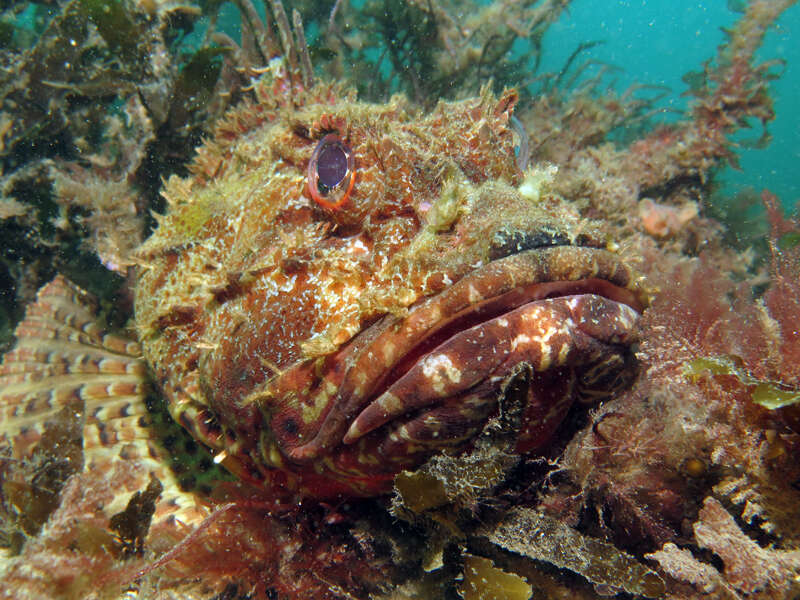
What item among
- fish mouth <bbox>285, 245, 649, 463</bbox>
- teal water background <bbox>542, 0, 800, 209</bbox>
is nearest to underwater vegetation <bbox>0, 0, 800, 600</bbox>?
fish mouth <bbox>285, 245, 649, 463</bbox>

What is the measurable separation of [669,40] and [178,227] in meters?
182

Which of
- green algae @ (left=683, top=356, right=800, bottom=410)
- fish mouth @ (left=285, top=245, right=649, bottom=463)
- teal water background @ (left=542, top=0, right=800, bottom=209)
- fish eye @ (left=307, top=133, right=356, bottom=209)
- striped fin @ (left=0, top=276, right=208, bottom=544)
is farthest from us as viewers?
teal water background @ (left=542, top=0, right=800, bottom=209)

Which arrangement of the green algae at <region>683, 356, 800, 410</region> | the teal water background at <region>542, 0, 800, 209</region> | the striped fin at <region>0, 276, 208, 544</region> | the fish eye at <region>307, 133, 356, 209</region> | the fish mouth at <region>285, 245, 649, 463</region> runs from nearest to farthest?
1. the fish mouth at <region>285, 245, 649, 463</region>
2. the green algae at <region>683, 356, 800, 410</region>
3. the fish eye at <region>307, 133, 356, 209</region>
4. the striped fin at <region>0, 276, 208, 544</region>
5. the teal water background at <region>542, 0, 800, 209</region>

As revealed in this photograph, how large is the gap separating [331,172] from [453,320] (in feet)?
4.39

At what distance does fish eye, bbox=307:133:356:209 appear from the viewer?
111 inches

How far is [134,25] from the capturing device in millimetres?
5871

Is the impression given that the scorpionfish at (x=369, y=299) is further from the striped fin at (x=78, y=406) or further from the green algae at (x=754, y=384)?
the green algae at (x=754, y=384)

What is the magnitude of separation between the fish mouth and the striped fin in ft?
7.19

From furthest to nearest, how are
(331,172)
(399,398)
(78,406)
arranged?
(78,406)
(331,172)
(399,398)

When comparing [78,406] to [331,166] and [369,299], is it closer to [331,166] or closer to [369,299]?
[331,166]

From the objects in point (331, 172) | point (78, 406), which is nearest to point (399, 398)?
point (331, 172)

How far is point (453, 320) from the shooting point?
7.23 ft

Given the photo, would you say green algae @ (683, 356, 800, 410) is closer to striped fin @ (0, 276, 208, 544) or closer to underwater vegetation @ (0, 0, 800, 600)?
underwater vegetation @ (0, 0, 800, 600)

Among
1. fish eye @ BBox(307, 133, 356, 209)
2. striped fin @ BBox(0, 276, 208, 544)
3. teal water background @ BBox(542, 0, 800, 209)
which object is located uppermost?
teal water background @ BBox(542, 0, 800, 209)
